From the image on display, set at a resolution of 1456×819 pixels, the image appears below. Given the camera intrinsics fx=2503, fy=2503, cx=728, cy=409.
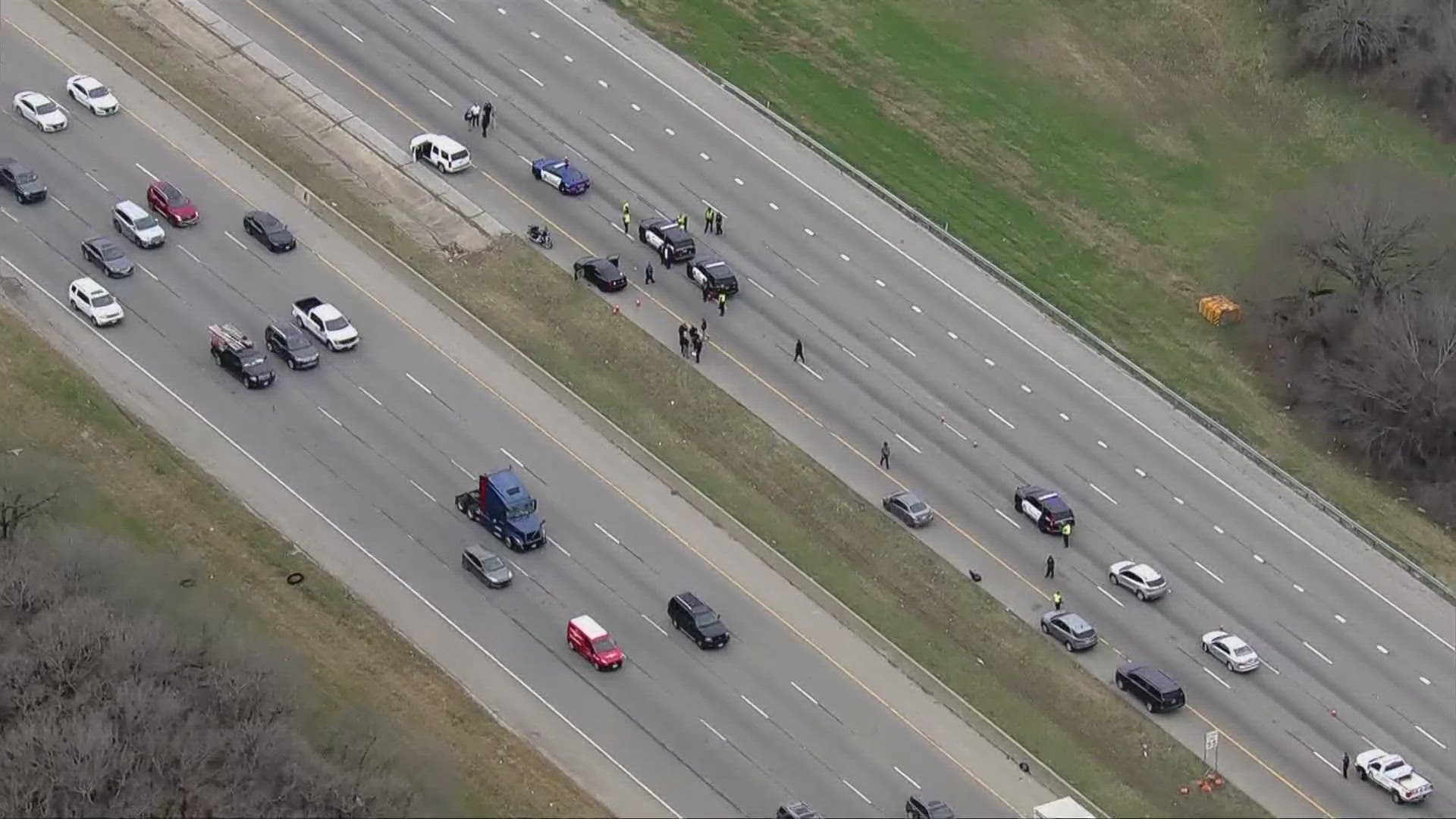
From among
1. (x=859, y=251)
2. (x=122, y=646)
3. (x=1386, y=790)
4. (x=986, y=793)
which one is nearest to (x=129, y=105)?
(x=859, y=251)

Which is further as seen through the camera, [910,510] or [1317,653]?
[910,510]

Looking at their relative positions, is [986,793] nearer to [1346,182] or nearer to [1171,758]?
[1171,758]

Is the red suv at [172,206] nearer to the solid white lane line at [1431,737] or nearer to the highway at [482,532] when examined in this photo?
the highway at [482,532]

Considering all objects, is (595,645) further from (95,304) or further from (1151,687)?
(95,304)

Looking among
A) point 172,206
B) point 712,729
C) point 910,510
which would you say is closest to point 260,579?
point 712,729

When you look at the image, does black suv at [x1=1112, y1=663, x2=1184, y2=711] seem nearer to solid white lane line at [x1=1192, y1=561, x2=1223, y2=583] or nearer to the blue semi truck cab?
solid white lane line at [x1=1192, y1=561, x2=1223, y2=583]

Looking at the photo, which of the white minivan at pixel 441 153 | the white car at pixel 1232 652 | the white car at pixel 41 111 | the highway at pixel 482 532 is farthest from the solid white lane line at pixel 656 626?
the white car at pixel 41 111
